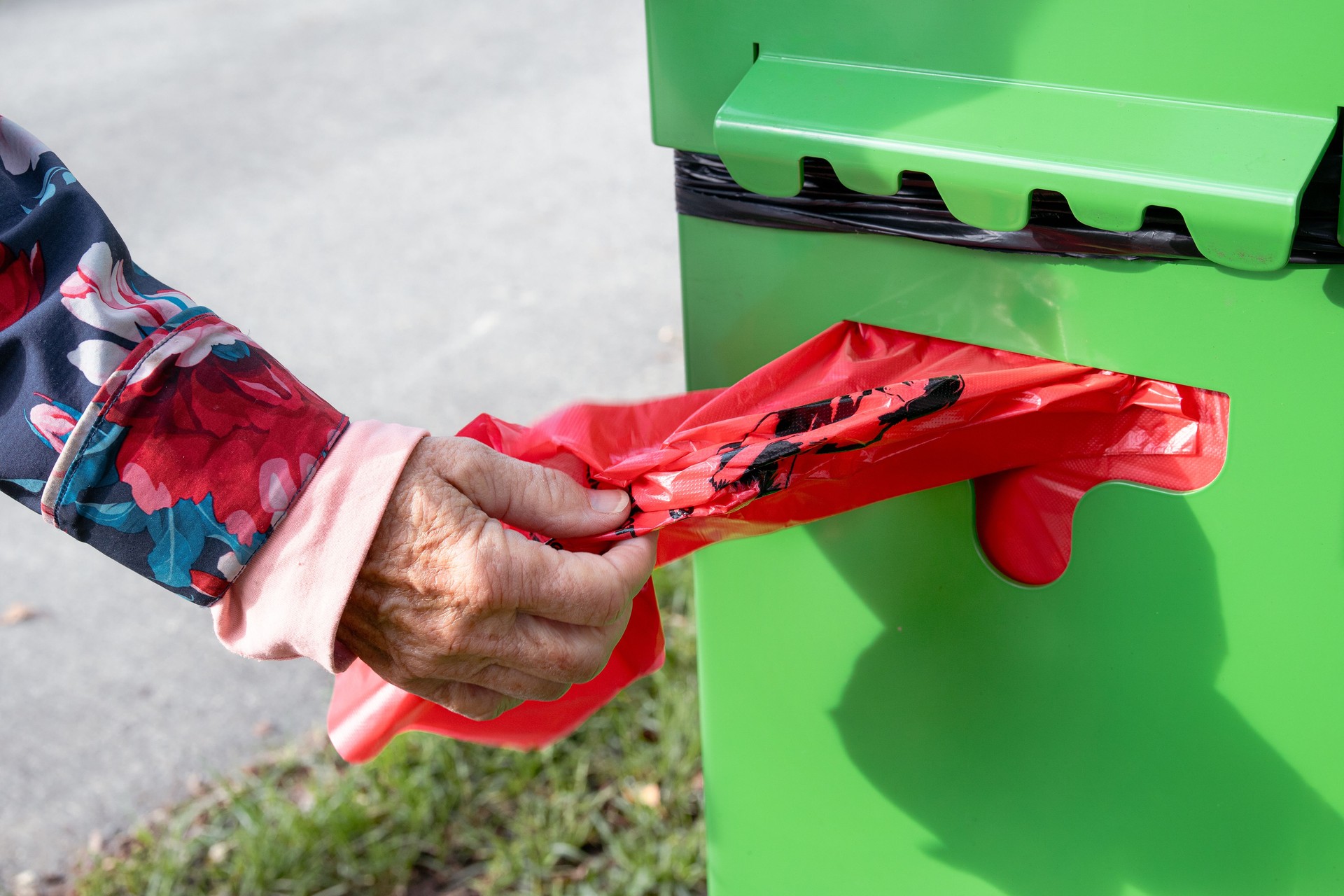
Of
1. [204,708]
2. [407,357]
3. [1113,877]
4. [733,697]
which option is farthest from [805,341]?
[407,357]

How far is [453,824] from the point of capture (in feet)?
7.09

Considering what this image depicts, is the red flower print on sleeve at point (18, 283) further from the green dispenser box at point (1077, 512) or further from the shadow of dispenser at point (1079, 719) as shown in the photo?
the shadow of dispenser at point (1079, 719)

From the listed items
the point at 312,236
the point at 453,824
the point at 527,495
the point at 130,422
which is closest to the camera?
the point at 130,422

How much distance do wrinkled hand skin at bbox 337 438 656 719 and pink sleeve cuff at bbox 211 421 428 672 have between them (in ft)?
0.06

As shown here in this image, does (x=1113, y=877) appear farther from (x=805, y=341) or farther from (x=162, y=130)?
(x=162, y=130)

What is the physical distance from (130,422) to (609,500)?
0.39 metres

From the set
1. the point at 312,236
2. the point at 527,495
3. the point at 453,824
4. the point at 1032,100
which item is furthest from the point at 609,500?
the point at 312,236

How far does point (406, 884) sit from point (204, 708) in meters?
0.79

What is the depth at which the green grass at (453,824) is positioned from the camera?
2.04m

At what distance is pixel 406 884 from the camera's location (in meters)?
2.07

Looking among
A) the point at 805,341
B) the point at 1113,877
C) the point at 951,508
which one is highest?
the point at 805,341

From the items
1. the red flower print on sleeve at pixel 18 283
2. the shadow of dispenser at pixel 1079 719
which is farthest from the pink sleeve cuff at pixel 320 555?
the shadow of dispenser at pixel 1079 719

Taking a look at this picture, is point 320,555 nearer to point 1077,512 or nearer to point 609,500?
point 609,500

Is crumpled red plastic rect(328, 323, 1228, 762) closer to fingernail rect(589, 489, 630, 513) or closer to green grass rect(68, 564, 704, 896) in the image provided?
fingernail rect(589, 489, 630, 513)
